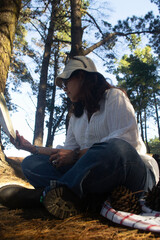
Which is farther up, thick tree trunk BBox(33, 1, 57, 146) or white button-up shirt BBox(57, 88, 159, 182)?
thick tree trunk BBox(33, 1, 57, 146)

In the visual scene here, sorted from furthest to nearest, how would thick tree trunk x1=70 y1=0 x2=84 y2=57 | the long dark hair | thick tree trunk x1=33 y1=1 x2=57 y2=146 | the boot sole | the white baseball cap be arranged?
thick tree trunk x1=33 y1=1 x2=57 y2=146 < thick tree trunk x1=70 y1=0 x2=84 y2=57 < the white baseball cap < the long dark hair < the boot sole

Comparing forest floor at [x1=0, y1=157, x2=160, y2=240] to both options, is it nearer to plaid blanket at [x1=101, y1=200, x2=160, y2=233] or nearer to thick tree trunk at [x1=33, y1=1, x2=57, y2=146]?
plaid blanket at [x1=101, y1=200, x2=160, y2=233]

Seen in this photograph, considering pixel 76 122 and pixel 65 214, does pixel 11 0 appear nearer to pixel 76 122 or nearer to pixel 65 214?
pixel 76 122

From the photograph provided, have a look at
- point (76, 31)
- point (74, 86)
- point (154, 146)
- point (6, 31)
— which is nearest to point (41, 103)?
point (76, 31)

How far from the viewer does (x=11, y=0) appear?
444cm

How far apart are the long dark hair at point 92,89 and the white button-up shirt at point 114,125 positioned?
0.05 meters

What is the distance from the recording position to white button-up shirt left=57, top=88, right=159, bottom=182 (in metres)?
1.80

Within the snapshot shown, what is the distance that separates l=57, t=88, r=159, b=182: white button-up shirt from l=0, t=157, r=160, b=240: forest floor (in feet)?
2.00

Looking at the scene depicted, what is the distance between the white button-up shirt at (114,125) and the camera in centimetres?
180

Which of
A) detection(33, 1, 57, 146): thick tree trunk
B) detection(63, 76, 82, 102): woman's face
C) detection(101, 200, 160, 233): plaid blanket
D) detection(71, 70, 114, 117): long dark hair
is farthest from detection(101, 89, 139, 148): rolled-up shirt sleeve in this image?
detection(33, 1, 57, 146): thick tree trunk

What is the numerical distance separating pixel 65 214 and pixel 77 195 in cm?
14

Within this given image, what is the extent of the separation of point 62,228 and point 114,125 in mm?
870

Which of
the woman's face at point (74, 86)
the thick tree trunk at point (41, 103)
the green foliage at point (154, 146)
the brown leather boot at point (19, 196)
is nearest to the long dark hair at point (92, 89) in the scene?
the woman's face at point (74, 86)


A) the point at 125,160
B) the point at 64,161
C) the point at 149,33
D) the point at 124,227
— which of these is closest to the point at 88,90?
the point at 64,161
